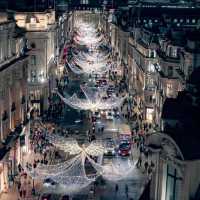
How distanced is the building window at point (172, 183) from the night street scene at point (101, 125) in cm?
4

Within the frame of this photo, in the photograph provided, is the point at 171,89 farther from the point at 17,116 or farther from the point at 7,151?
the point at 7,151

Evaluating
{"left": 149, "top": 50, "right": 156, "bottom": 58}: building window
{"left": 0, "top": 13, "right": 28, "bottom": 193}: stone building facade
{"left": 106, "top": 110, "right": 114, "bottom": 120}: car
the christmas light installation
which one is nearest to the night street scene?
{"left": 149, "top": 50, "right": 156, "bottom": 58}: building window

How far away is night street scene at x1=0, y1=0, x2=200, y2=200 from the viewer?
22.2m

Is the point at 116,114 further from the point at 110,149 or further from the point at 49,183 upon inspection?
the point at 49,183

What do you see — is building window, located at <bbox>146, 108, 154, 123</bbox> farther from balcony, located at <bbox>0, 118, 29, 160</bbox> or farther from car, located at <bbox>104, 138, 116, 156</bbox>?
balcony, located at <bbox>0, 118, 29, 160</bbox>

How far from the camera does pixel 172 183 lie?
21.1m

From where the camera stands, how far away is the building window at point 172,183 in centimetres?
2075

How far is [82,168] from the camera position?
169ft

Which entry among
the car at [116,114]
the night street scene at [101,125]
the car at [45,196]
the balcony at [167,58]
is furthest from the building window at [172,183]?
the car at [116,114]

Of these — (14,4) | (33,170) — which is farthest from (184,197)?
(14,4)

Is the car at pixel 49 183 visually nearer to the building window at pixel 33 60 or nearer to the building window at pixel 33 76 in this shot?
the building window at pixel 33 76

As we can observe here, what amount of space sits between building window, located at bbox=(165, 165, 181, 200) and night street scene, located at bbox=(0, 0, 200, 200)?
0.13ft

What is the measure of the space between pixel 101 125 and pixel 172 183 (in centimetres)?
5530

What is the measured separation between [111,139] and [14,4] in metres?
38.3
